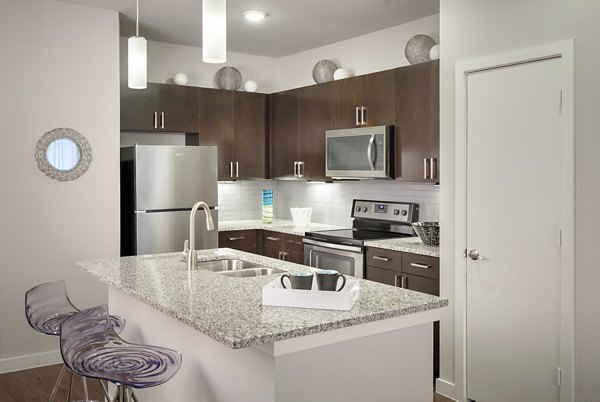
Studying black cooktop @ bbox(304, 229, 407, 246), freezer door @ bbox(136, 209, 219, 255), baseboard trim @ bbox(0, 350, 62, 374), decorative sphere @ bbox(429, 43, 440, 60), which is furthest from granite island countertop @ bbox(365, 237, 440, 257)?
baseboard trim @ bbox(0, 350, 62, 374)

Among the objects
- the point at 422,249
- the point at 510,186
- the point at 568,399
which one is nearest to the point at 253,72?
the point at 422,249

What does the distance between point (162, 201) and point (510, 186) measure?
2.87m

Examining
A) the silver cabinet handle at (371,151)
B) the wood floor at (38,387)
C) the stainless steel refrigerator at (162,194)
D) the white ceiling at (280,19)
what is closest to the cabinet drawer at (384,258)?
the silver cabinet handle at (371,151)

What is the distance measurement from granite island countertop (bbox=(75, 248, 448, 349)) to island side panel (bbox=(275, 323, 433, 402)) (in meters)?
0.11

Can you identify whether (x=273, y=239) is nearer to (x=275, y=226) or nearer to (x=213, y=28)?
(x=275, y=226)

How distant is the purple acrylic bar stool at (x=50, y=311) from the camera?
3.03 metres

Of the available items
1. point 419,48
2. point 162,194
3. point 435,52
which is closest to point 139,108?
point 162,194

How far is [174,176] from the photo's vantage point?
16.6ft

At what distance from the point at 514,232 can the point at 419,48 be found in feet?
6.31

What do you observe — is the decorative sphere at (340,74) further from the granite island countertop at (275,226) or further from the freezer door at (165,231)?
the freezer door at (165,231)

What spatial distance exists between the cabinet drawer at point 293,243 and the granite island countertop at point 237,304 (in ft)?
6.52

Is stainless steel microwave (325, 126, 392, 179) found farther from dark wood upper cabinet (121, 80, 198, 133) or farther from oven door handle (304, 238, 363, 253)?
dark wood upper cabinet (121, 80, 198, 133)

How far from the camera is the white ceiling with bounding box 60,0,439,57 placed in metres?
4.52

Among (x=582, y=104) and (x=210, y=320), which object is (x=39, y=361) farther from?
(x=582, y=104)
